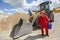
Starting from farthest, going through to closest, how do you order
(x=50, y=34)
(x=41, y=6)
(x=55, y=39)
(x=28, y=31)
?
(x=41, y=6), (x=28, y=31), (x=50, y=34), (x=55, y=39)

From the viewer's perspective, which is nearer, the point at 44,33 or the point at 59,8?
the point at 44,33

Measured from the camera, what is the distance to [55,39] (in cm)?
675

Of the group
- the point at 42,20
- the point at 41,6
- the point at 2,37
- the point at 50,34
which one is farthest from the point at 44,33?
the point at 41,6

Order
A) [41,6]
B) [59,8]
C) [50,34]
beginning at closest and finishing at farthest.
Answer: [50,34] → [41,6] → [59,8]

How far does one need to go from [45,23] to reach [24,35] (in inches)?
50.0

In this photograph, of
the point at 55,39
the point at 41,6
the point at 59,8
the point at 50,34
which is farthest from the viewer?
the point at 59,8

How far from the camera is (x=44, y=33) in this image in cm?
744

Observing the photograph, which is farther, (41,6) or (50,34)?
(41,6)

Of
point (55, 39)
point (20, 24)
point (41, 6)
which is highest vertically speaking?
point (41, 6)

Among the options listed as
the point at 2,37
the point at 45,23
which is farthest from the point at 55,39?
the point at 2,37

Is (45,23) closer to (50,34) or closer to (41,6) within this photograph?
(50,34)

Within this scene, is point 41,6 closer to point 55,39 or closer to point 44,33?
point 44,33

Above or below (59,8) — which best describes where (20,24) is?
below

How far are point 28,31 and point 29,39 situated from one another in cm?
110
